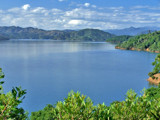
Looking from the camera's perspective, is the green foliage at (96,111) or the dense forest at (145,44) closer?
the green foliage at (96,111)

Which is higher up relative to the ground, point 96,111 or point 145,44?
point 96,111

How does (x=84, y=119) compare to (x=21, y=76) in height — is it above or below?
above

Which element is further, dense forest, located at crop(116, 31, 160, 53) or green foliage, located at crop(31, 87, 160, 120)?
dense forest, located at crop(116, 31, 160, 53)

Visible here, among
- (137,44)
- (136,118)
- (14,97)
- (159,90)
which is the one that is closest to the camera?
(14,97)

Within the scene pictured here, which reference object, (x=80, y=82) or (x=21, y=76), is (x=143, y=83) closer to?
(x=80, y=82)

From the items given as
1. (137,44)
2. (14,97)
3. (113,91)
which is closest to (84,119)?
(14,97)

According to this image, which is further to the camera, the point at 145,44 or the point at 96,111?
the point at 145,44

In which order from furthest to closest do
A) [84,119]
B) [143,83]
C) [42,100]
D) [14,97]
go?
1. [143,83]
2. [42,100]
3. [84,119]
4. [14,97]

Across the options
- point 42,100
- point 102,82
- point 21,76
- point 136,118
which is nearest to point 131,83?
point 102,82

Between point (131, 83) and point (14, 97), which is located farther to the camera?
point (131, 83)

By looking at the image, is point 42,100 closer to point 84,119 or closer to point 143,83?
point 143,83

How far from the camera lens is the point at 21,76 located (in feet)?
209

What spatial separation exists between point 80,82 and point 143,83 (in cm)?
1736

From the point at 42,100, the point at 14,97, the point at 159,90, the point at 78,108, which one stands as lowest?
the point at 42,100
